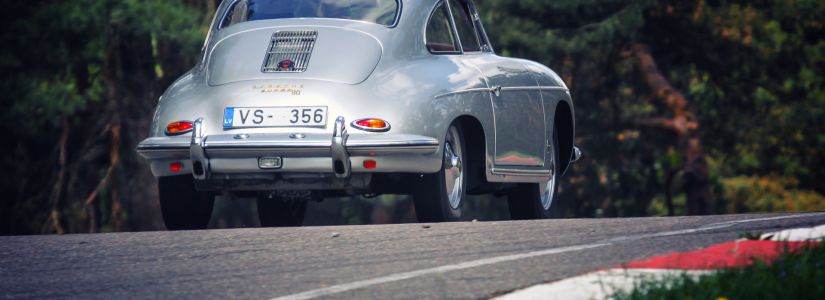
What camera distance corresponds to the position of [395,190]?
1074 centimetres

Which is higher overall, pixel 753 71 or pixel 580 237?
pixel 580 237

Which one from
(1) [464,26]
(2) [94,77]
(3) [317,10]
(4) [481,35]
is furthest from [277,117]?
(2) [94,77]

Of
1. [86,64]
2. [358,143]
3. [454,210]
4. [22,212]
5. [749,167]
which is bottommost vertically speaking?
[749,167]

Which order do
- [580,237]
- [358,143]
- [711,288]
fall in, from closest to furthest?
[711,288] < [580,237] < [358,143]

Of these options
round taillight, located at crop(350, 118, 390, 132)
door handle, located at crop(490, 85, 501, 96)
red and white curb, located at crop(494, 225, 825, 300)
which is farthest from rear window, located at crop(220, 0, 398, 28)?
red and white curb, located at crop(494, 225, 825, 300)

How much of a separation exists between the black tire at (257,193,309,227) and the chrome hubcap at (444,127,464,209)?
8.44 ft

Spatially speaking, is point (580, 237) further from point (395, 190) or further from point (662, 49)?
point (662, 49)

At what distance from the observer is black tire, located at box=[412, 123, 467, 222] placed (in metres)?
10.5

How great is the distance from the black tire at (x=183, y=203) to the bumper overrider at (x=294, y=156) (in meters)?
0.53

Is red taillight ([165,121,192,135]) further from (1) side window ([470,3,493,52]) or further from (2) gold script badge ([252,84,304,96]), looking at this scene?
(1) side window ([470,3,493,52])

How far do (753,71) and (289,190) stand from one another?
27666mm

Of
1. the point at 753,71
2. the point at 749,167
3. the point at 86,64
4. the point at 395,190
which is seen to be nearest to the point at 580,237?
the point at 395,190

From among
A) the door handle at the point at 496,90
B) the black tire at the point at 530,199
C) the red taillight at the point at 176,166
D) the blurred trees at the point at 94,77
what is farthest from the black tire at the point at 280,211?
the blurred trees at the point at 94,77

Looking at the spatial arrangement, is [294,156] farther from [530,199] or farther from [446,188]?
[530,199]
